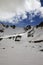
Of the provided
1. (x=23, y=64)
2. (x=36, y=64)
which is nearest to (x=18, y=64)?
(x=23, y=64)

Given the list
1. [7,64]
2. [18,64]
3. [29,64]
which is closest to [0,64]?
[7,64]

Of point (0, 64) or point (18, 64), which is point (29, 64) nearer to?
point (18, 64)

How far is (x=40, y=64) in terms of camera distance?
7.19m

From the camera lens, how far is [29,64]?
727cm

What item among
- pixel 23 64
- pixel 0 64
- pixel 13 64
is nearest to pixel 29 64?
pixel 23 64

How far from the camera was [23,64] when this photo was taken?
7.34m

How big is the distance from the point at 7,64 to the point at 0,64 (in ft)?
1.18

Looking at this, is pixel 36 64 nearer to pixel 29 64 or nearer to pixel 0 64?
pixel 29 64

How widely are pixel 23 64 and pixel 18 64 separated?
0.83ft

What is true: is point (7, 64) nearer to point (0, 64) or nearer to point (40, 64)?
point (0, 64)

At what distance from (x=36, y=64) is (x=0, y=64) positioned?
1.82 meters

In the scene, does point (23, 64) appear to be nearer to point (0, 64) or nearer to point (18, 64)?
point (18, 64)

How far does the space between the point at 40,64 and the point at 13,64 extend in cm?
134

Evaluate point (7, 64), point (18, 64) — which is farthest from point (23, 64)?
point (7, 64)
